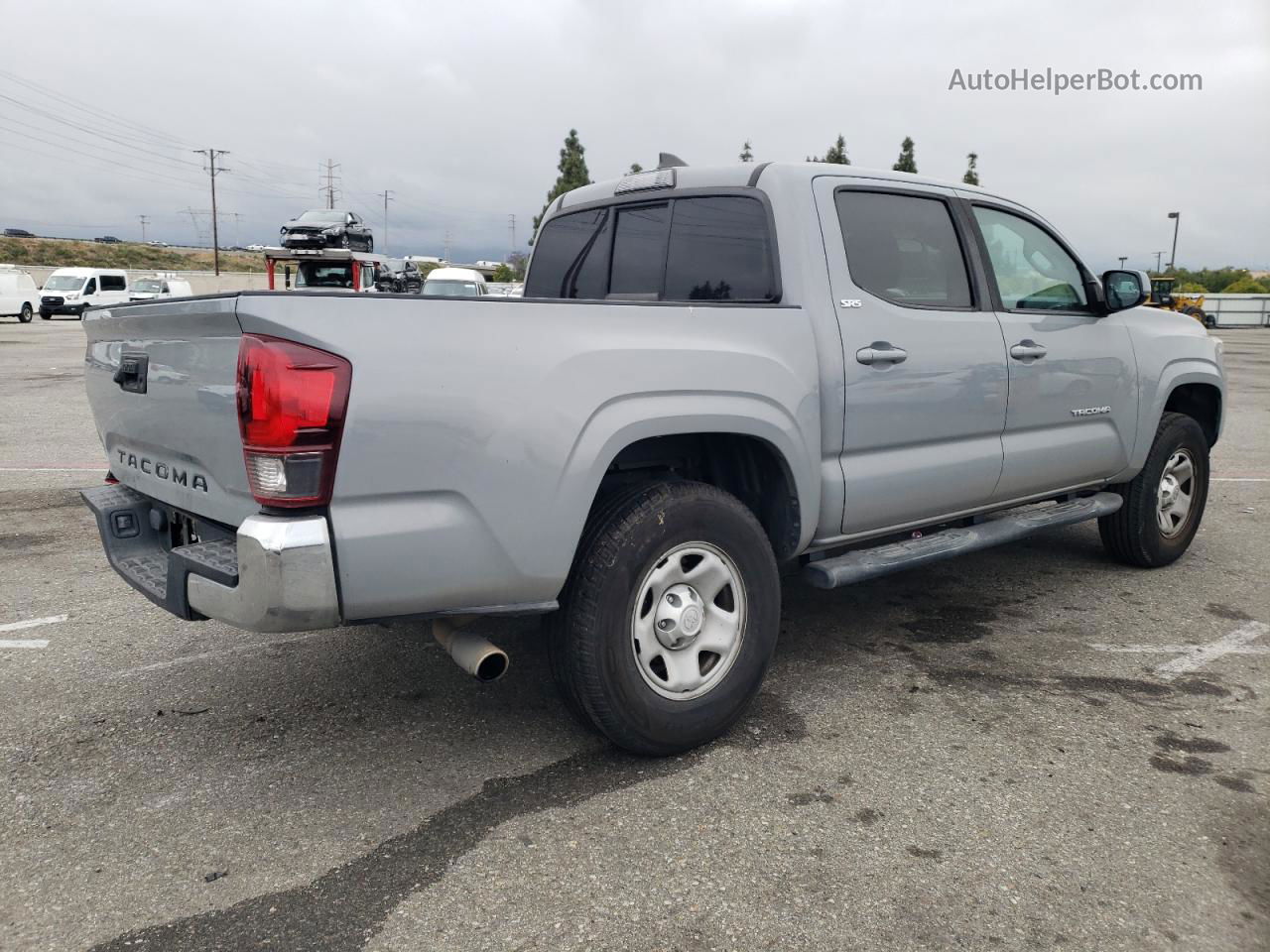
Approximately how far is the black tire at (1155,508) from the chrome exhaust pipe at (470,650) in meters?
3.81

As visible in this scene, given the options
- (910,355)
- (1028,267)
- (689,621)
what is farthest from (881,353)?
(1028,267)

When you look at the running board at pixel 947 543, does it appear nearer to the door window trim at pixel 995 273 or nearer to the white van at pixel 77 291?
the door window trim at pixel 995 273

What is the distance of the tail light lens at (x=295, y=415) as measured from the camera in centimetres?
242

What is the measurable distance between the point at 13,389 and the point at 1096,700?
1507 cm

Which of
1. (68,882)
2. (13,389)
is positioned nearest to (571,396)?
(68,882)

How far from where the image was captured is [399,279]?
1309 inches

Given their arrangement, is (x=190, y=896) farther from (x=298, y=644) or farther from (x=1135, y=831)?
(x=1135, y=831)

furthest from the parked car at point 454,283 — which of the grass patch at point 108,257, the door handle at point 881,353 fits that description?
the grass patch at point 108,257

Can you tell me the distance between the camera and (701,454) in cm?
351

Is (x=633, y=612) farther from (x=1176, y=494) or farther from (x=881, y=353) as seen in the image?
(x=1176, y=494)

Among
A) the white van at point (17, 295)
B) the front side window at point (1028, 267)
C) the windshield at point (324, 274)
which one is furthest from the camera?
the white van at point (17, 295)

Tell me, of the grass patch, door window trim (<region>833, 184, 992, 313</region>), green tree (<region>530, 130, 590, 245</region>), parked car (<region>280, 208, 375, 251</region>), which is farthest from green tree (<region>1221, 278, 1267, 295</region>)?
door window trim (<region>833, 184, 992, 313</region>)

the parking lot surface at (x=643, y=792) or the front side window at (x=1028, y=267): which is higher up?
the front side window at (x=1028, y=267)

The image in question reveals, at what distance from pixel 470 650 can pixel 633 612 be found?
493 millimetres
